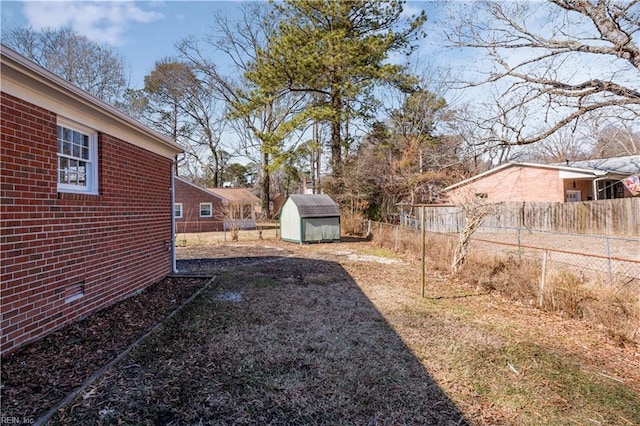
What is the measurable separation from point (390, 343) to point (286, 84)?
1653 centimetres

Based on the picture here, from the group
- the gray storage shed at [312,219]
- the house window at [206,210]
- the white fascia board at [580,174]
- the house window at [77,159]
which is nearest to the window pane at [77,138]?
the house window at [77,159]

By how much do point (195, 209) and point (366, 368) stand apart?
24.4 m

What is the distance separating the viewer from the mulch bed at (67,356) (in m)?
2.81

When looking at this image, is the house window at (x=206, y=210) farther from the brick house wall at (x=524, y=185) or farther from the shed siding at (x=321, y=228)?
the brick house wall at (x=524, y=185)

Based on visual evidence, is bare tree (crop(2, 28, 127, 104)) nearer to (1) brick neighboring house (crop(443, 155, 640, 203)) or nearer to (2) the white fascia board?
(1) brick neighboring house (crop(443, 155, 640, 203))

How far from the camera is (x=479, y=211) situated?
7895mm

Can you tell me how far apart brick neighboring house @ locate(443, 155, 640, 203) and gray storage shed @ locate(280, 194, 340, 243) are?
21.1ft

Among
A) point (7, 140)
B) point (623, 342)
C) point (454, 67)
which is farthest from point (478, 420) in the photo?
point (454, 67)

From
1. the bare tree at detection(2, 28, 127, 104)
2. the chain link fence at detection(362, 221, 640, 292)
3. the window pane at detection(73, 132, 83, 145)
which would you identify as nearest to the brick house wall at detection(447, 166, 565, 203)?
the chain link fence at detection(362, 221, 640, 292)

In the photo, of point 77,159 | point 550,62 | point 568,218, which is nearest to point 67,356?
point 77,159

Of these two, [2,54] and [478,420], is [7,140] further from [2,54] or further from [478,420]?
[478,420]

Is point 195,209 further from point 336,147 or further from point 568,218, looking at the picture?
point 568,218

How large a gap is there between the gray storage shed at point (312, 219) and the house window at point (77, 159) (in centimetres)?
A: 1055

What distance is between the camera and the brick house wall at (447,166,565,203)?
725 inches
